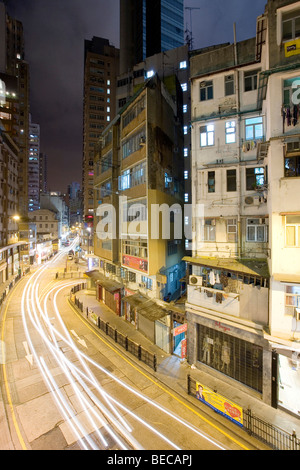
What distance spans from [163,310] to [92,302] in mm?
13686

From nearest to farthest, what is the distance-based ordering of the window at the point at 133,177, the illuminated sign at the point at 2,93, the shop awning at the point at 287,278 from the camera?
1. the shop awning at the point at 287,278
2. the window at the point at 133,177
3. the illuminated sign at the point at 2,93

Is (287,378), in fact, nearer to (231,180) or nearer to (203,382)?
(203,382)

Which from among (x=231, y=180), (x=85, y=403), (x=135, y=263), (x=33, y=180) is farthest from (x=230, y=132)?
(x=33, y=180)

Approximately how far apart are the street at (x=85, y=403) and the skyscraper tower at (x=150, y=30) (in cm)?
6874

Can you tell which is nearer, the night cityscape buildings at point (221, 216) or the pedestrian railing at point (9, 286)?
the night cityscape buildings at point (221, 216)

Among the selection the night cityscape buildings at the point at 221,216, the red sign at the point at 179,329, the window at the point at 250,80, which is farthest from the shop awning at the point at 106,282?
the window at the point at 250,80

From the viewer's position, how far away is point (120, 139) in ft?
80.8

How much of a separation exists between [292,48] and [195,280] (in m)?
12.7

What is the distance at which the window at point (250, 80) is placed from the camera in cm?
1348

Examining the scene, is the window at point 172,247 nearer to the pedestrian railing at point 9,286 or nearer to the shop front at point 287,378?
the shop front at point 287,378

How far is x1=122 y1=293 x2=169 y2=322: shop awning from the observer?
16.6 m

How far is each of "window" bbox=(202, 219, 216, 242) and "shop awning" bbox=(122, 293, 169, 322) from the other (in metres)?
6.58
